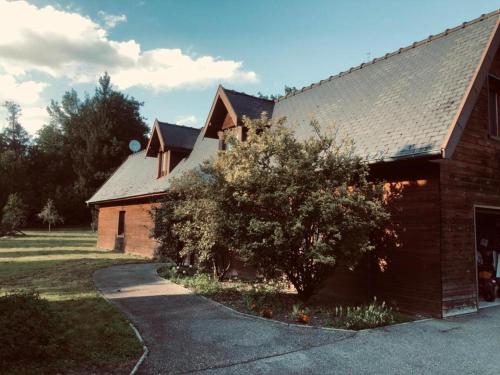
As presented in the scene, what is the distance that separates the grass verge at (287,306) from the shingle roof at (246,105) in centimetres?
682

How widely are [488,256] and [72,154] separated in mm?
A: 54506

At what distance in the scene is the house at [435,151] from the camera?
8375 millimetres

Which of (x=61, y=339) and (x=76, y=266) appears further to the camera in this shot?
(x=76, y=266)

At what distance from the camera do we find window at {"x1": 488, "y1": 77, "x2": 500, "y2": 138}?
410 inches

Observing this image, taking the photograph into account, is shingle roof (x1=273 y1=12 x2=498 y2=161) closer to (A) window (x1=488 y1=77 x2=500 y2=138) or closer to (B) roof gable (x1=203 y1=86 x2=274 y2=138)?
(A) window (x1=488 y1=77 x2=500 y2=138)

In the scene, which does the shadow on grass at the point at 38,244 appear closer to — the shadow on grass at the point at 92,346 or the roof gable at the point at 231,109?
the roof gable at the point at 231,109

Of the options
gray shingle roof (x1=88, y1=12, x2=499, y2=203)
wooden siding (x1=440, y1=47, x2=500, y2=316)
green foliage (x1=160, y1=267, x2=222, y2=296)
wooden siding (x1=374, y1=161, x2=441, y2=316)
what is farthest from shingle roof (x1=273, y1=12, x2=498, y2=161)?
green foliage (x1=160, y1=267, x2=222, y2=296)

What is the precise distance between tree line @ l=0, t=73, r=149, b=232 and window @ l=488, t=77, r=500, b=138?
46.3 meters

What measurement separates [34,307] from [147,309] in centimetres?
320

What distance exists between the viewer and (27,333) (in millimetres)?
4969

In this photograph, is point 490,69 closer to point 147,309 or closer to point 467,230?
point 467,230

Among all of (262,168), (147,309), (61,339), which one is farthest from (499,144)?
(61,339)

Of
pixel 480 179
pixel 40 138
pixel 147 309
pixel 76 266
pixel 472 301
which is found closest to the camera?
pixel 147 309

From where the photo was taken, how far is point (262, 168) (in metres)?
9.00
